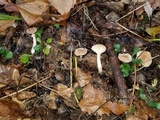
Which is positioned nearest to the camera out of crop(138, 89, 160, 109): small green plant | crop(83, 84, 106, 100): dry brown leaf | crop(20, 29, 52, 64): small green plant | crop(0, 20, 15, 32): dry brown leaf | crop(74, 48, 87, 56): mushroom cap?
crop(138, 89, 160, 109): small green plant

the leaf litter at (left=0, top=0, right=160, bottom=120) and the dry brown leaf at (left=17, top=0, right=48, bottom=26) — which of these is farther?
the dry brown leaf at (left=17, top=0, right=48, bottom=26)

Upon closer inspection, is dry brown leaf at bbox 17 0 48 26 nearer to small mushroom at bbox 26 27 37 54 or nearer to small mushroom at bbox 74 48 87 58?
small mushroom at bbox 26 27 37 54

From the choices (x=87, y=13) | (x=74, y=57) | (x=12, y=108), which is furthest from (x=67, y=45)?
(x=12, y=108)

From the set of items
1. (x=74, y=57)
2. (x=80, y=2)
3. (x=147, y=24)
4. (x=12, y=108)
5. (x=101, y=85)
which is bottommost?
(x=12, y=108)

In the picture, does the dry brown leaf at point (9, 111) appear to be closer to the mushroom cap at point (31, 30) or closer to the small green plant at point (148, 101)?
the mushroom cap at point (31, 30)

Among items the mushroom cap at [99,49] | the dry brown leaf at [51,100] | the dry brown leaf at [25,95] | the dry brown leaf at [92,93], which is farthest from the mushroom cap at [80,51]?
the dry brown leaf at [25,95]

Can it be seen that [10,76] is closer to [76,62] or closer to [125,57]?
[76,62]

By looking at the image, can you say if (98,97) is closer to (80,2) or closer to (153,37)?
(153,37)

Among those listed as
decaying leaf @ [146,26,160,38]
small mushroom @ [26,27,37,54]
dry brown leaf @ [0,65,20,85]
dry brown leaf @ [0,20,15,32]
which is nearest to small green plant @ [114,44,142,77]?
decaying leaf @ [146,26,160,38]
